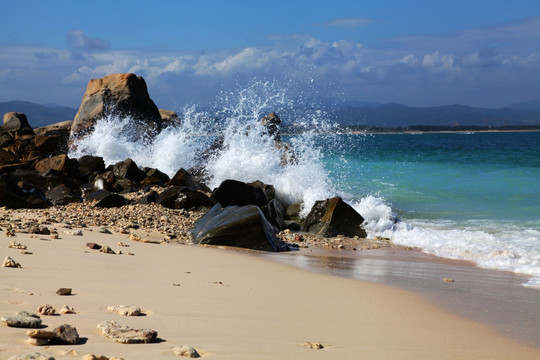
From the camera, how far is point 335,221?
9.62 meters

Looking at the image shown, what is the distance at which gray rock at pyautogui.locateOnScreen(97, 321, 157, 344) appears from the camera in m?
2.78

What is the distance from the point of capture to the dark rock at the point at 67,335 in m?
2.65

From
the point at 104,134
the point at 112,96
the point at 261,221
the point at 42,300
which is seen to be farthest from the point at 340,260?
the point at 112,96

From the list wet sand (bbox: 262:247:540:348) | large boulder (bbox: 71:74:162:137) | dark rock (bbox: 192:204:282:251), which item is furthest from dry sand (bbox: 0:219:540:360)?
large boulder (bbox: 71:74:162:137)

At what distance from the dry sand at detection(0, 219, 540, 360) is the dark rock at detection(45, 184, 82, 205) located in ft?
16.9

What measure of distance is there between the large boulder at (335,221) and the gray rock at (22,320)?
22.6ft

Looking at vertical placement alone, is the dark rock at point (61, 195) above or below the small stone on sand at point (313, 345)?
above

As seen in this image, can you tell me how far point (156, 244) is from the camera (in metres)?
6.98

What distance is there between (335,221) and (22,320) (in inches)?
282

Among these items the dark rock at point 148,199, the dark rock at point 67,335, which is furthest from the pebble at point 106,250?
the dark rock at point 148,199

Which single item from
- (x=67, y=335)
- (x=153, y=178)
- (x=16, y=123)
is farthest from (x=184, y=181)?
(x=67, y=335)

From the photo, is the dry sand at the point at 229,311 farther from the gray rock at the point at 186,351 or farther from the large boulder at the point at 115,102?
the large boulder at the point at 115,102

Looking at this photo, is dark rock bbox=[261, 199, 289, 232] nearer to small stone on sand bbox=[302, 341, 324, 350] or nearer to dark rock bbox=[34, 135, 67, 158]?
small stone on sand bbox=[302, 341, 324, 350]

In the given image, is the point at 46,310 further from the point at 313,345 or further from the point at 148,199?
the point at 148,199
